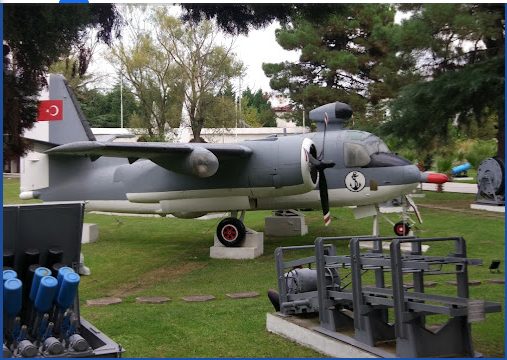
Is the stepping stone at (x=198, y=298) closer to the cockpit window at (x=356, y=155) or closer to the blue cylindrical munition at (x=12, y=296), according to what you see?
the blue cylindrical munition at (x=12, y=296)

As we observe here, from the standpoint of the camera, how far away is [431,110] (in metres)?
5.29

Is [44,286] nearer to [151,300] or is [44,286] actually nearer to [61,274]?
[61,274]

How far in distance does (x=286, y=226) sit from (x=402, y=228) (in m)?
3.10

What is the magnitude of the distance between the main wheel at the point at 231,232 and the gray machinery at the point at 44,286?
834cm

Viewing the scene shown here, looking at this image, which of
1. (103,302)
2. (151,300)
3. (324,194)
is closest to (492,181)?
(324,194)

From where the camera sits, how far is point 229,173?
13.0 meters

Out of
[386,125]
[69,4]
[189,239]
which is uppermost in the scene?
[69,4]

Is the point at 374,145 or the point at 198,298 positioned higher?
the point at 374,145

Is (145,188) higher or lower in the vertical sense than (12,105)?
lower

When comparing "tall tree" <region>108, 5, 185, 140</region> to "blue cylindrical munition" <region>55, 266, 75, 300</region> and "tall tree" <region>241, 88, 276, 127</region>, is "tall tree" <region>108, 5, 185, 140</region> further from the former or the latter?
"blue cylindrical munition" <region>55, 266, 75, 300</region>

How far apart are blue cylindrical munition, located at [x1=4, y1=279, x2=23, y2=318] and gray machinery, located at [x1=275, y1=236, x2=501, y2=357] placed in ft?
9.60

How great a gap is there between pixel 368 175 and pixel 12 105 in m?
9.26

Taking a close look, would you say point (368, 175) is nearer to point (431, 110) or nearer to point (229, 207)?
point (229, 207)

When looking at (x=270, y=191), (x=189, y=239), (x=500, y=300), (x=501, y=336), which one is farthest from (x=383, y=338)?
(x=189, y=239)
